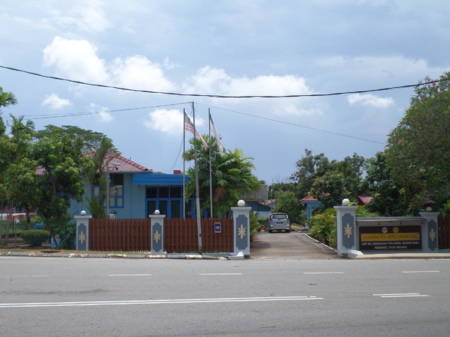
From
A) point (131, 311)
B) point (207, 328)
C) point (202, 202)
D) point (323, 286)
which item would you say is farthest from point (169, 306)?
point (202, 202)

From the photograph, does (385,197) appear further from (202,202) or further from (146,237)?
(146,237)

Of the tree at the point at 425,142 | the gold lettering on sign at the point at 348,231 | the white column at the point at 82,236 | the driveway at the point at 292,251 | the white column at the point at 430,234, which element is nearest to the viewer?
the tree at the point at 425,142

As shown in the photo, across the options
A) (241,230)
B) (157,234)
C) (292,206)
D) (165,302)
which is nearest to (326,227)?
(241,230)

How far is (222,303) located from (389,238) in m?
13.0

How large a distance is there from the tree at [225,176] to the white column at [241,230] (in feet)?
12.4

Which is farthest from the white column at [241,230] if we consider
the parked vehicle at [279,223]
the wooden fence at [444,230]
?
the parked vehicle at [279,223]

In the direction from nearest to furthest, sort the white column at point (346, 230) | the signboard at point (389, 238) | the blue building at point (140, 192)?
1. the white column at point (346, 230)
2. the signboard at point (389, 238)
3. the blue building at point (140, 192)

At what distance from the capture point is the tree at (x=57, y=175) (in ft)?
64.3

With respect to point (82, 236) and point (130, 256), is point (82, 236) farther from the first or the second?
point (130, 256)

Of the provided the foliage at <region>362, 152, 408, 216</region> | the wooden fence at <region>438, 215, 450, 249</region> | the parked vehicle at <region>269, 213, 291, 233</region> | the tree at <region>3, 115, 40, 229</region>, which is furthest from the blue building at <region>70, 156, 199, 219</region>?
the wooden fence at <region>438, 215, 450, 249</region>

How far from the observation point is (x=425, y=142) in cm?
1712

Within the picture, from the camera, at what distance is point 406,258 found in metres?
16.7

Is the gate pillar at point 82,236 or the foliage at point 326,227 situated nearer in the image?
the gate pillar at point 82,236

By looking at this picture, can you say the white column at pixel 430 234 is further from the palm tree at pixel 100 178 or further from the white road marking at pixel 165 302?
the palm tree at pixel 100 178
